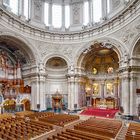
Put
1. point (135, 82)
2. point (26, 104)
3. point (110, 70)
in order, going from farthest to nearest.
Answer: point (110, 70) < point (26, 104) < point (135, 82)

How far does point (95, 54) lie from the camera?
995 inches

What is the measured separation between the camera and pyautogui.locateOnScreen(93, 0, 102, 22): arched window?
22.7 meters

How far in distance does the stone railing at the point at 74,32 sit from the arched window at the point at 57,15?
2.06 m

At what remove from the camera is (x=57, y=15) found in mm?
24703

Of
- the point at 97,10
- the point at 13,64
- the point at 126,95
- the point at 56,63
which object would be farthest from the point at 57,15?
the point at 126,95

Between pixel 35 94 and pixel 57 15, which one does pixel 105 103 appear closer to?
pixel 35 94

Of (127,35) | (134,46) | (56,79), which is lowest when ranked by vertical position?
(56,79)

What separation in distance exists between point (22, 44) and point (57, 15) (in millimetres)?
7769

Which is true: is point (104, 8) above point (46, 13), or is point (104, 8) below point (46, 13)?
below

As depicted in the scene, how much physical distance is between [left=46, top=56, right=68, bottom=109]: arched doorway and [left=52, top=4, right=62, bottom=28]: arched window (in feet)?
17.6

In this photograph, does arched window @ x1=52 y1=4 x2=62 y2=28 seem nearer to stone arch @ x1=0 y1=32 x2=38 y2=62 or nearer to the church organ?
stone arch @ x1=0 y1=32 x2=38 y2=62

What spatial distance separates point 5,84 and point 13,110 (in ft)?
11.6

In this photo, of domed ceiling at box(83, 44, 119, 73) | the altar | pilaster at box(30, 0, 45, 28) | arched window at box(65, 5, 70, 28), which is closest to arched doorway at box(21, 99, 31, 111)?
the altar

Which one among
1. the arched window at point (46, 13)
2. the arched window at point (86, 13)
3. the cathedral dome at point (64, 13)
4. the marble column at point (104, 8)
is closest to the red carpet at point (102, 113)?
the cathedral dome at point (64, 13)
